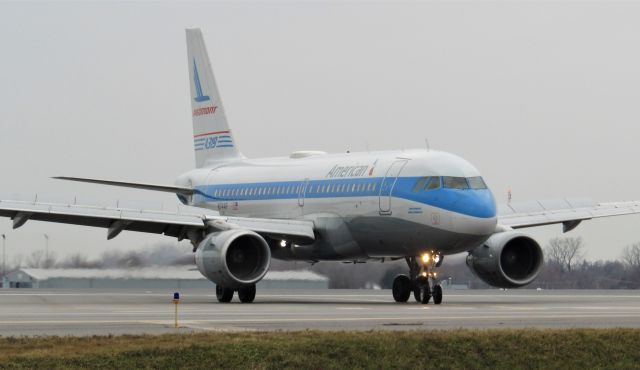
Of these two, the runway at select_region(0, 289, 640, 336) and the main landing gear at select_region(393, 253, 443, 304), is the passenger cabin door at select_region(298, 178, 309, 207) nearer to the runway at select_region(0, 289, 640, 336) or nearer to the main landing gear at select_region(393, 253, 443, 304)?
the main landing gear at select_region(393, 253, 443, 304)

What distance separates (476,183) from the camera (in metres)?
36.8

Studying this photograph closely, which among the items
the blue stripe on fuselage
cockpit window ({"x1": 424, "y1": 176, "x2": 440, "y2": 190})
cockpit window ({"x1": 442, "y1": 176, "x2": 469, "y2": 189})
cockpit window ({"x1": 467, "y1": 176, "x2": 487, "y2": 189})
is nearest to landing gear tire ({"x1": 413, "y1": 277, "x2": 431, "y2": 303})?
the blue stripe on fuselage

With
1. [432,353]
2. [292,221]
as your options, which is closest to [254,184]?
[292,221]

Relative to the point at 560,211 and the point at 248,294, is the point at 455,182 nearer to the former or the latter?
the point at 560,211

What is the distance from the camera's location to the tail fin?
50969 millimetres

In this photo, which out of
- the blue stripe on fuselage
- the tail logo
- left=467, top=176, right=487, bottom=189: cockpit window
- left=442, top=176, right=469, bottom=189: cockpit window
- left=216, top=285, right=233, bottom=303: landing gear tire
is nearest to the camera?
the blue stripe on fuselage

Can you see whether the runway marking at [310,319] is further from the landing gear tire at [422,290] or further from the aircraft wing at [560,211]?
the aircraft wing at [560,211]

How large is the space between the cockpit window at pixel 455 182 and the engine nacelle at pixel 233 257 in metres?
5.54

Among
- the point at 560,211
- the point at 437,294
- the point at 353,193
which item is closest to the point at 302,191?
the point at 353,193

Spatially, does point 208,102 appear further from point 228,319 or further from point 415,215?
point 228,319

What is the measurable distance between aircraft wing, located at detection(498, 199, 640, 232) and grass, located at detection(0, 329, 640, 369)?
2035 cm

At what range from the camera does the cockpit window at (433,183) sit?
36.8m

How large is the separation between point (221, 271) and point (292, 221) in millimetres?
5023

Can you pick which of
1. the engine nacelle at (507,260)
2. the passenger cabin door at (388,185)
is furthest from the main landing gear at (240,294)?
the engine nacelle at (507,260)
